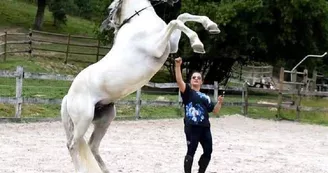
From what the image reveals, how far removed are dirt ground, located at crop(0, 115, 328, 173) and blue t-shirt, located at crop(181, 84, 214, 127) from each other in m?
1.39

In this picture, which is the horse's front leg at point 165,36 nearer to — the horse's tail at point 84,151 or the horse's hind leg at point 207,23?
the horse's hind leg at point 207,23

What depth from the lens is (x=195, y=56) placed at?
21.1 meters

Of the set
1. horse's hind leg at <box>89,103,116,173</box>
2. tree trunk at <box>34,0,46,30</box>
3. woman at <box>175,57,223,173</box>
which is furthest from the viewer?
tree trunk at <box>34,0,46,30</box>

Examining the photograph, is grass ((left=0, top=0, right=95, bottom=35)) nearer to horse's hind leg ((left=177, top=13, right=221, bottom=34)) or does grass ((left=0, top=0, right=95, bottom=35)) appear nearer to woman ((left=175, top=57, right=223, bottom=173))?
woman ((left=175, top=57, right=223, bottom=173))

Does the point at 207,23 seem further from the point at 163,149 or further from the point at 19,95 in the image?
the point at 19,95

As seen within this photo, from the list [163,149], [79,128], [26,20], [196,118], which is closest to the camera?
[79,128]

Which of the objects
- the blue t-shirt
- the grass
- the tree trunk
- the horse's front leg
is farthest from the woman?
the tree trunk

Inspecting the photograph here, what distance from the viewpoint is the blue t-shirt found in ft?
19.3

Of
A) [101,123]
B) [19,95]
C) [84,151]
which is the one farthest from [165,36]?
[19,95]

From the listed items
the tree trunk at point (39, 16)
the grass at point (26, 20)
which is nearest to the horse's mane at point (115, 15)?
the grass at point (26, 20)

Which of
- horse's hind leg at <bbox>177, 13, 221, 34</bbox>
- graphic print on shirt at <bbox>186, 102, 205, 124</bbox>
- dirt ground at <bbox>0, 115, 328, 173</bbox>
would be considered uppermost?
horse's hind leg at <bbox>177, 13, 221, 34</bbox>

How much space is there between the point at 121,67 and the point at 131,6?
65cm

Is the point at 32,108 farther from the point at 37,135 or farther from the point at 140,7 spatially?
the point at 140,7

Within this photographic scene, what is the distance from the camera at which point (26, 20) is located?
35688 millimetres
